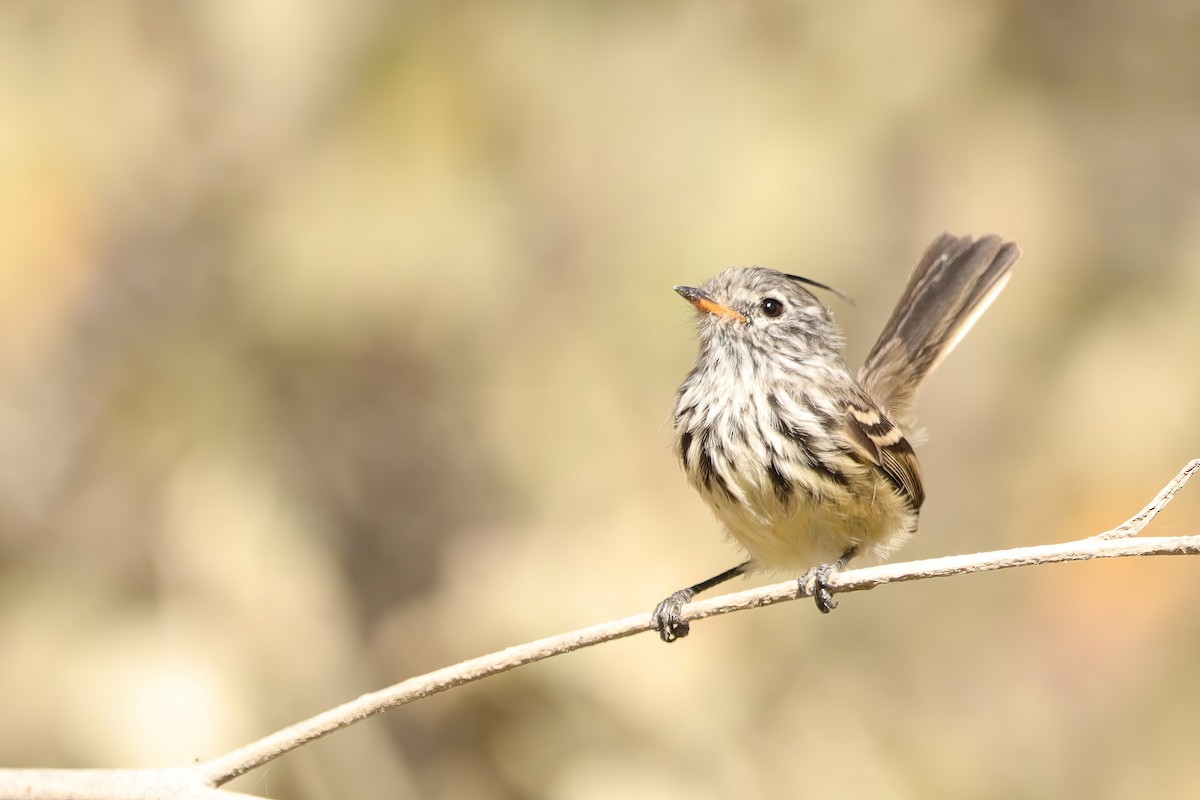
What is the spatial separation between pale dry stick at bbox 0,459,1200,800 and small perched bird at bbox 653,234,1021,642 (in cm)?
93

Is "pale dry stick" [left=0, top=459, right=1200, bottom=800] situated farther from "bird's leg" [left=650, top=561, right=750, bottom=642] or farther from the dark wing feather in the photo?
the dark wing feather

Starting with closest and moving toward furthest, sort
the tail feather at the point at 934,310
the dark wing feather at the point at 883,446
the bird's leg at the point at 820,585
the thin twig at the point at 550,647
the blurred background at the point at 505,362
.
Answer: the thin twig at the point at 550,647, the bird's leg at the point at 820,585, the dark wing feather at the point at 883,446, the blurred background at the point at 505,362, the tail feather at the point at 934,310

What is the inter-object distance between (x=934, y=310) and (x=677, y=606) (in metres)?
1.55

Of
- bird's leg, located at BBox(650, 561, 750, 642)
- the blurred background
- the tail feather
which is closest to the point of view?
bird's leg, located at BBox(650, 561, 750, 642)

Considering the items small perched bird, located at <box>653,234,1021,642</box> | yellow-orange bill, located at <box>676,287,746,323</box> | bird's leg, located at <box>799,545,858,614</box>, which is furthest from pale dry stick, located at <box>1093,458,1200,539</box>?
yellow-orange bill, located at <box>676,287,746,323</box>

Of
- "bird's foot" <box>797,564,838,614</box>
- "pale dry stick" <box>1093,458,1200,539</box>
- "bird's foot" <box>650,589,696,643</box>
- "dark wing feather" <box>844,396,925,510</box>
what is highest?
"dark wing feather" <box>844,396,925,510</box>

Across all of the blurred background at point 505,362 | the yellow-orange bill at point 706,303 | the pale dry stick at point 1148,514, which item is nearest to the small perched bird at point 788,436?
the yellow-orange bill at point 706,303

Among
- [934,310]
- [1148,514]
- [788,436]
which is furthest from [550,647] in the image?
[934,310]

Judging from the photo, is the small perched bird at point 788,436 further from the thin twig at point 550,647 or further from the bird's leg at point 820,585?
the thin twig at point 550,647

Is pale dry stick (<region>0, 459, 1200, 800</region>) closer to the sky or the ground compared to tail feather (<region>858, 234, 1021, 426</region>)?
closer to the ground

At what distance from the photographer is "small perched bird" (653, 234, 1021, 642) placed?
3.58 m

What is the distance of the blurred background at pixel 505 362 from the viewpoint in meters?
4.27

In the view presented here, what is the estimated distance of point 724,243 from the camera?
4.38 m

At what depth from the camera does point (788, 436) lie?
361 centimetres
